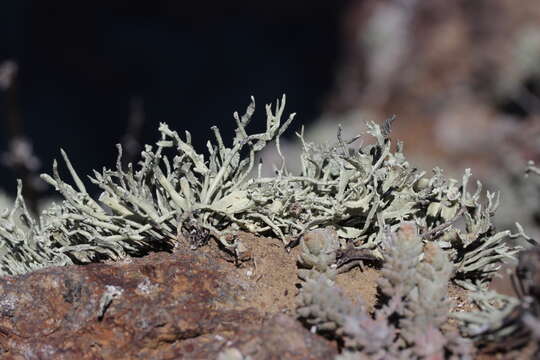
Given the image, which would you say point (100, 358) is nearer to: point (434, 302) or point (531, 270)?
point (434, 302)

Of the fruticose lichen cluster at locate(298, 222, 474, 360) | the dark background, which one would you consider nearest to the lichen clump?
the fruticose lichen cluster at locate(298, 222, 474, 360)

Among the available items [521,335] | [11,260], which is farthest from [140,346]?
[521,335]

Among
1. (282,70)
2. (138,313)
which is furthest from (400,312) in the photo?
(282,70)

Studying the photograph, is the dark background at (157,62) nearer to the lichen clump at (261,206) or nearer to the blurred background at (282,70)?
the blurred background at (282,70)

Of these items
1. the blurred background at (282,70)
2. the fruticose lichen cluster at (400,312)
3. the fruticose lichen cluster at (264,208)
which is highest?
the blurred background at (282,70)

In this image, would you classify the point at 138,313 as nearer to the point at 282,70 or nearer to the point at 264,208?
the point at 264,208

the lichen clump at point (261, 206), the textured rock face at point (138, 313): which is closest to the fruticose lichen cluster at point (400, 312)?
the textured rock face at point (138, 313)
